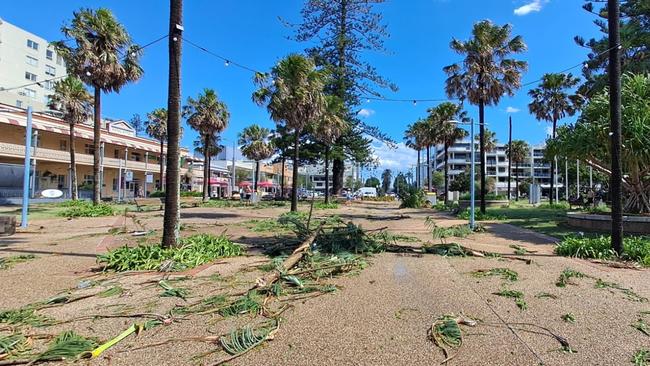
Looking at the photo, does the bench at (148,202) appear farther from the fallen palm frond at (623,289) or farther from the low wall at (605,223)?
the fallen palm frond at (623,289)

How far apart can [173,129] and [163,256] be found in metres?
2.76

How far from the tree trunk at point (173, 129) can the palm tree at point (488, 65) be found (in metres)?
19.5

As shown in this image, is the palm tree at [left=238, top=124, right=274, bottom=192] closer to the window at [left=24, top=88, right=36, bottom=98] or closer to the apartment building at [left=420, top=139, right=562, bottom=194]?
the window at [left=24, top=88, right=36, bottom=98]

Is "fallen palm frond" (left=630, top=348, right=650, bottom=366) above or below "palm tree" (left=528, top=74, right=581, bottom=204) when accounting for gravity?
below

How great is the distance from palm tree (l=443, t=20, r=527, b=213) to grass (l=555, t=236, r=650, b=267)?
14367 millimetres

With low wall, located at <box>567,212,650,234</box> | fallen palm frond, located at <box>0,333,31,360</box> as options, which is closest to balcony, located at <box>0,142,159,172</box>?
fallen palm frond, located at <box>0,333,31,360</box>

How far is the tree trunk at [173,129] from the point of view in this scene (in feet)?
31.1

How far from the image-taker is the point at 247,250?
11.1 metres

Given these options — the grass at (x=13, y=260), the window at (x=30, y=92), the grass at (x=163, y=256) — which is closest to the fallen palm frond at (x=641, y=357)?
the grass at (x=163, y=256)

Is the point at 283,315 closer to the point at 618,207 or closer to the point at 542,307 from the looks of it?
the point at 542,307

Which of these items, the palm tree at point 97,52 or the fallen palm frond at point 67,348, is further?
the palm tree at point 97,52

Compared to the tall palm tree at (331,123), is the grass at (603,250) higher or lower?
lower

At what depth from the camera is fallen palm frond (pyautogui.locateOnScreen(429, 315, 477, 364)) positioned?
4613 millimetres

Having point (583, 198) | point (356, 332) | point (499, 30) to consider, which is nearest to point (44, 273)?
point (356, 332)
